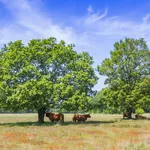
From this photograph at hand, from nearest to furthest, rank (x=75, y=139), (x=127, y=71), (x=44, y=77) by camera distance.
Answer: (x=75, y=139), (x=44, y=77), (x=127, y=71)

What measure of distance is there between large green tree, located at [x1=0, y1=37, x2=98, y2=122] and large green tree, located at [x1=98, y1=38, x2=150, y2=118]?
50.5 ft

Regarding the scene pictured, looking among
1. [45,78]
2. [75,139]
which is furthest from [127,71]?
[75,139]

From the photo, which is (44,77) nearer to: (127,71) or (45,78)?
(45,78)

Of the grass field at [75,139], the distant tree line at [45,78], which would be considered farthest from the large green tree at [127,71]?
the grass field at [75,139]

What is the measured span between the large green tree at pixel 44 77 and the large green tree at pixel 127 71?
15.4 m

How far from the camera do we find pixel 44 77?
4381cm

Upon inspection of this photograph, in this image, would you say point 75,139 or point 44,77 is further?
point 44,77

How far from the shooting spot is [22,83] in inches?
1773

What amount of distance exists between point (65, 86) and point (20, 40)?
11.4 meters

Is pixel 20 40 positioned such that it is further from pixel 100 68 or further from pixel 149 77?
Result: pixel 149 77

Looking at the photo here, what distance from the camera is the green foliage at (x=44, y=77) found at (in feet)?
141

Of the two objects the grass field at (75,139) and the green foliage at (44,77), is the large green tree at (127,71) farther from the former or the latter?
the grass field at (75,139)

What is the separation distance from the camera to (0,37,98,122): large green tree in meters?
42.9

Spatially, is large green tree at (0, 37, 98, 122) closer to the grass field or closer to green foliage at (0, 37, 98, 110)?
green foliage at (0, 37, 98, 110)
